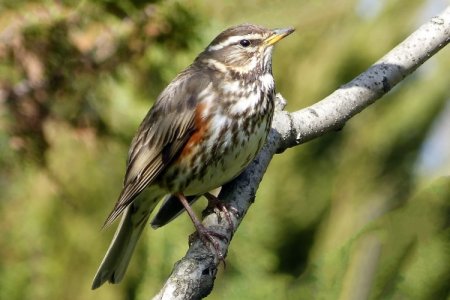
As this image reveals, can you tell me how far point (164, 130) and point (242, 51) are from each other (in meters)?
0.42

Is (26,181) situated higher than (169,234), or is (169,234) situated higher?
(26,181)

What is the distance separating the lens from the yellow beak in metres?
2.88

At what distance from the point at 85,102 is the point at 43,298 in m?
0.65

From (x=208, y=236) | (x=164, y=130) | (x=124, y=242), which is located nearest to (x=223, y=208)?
(x=208, y=236)

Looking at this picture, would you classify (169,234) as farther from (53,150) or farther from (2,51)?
(2,51)

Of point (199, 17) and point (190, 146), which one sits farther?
point (199, 17)

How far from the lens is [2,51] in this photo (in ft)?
9.25

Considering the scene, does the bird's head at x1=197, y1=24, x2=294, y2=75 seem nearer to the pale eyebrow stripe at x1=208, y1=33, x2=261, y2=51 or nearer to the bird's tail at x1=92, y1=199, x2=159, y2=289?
the pale eyebrow stripe at x1=208, y1=33, x2=261, y2=51

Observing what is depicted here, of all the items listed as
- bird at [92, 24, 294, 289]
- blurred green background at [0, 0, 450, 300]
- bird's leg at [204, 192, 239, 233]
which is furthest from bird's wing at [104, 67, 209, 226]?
bird's leg at [204, 192, 239, 233]

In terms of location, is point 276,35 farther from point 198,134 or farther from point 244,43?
point 198,134

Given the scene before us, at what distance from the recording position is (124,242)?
116 inches

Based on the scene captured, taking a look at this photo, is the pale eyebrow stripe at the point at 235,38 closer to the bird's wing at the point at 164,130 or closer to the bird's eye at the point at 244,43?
the bird's eye at the point at 244,43

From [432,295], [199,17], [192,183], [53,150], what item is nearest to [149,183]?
[192,183]

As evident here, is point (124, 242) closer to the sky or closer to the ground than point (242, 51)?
closer to the ground
